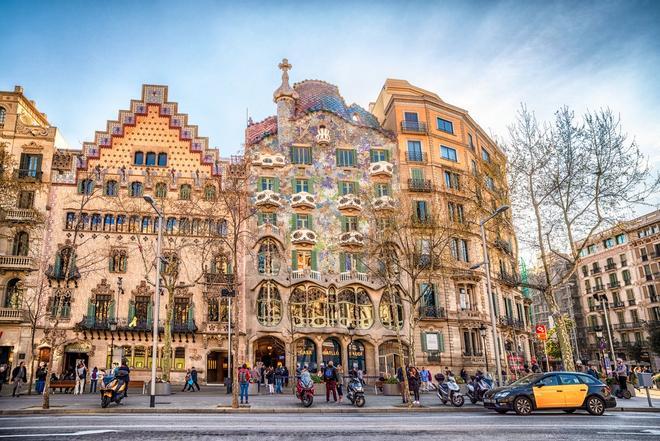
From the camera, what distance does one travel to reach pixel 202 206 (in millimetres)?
40062

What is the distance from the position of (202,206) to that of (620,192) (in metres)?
29.0

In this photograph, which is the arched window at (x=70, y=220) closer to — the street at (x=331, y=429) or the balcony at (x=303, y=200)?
the balcony at (x=303, y=200)

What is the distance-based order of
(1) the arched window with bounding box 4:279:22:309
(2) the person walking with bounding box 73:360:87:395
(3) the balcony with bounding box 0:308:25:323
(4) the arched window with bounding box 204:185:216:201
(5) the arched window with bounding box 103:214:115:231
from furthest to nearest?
(4) the arched window with bounding box 204:185:216:201
(5) the arched window with bounding box 103:214:115:231
(1) the arched window with bounding box 4:279:22:309
(3) the balcony with bounding box 0:308:25:323
(2) the person walking with bounding box 73:360:87:395

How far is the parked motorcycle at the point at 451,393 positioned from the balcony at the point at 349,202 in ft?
73.2

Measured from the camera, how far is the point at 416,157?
44906 millimetres

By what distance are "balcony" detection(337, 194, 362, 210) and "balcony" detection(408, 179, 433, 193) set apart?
15.3 feet

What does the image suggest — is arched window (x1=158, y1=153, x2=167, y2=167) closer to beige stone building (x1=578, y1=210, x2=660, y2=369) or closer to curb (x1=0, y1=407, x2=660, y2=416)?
curb (x1=0, y1=407, x2=660, y2=416)

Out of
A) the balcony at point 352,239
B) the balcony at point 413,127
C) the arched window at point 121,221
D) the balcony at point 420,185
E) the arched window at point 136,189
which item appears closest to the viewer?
the arched window at point 121,221

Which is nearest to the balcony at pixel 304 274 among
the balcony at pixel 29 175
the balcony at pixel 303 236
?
the balcony at pixel 303 236

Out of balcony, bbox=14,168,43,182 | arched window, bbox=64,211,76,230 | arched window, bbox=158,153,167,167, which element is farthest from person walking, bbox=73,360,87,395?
arched window, bbox=158,153,167,167

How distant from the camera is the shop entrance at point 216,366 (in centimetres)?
3791

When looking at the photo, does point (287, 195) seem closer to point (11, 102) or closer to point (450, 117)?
point (450, 117)

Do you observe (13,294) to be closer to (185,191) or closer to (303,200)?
(185,191)

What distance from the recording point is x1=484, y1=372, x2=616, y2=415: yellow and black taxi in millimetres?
17047
